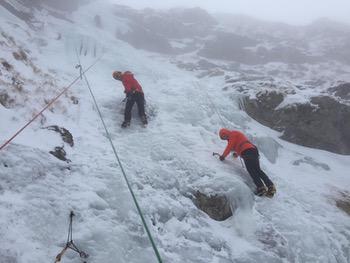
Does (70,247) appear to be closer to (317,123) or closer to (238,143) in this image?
(238,143)

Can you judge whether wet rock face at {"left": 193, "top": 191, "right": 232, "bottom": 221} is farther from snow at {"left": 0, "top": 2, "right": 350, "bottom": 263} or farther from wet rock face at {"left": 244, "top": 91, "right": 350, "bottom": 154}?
wet rock face at {"left": 244, "top": 91, "right": 350, "bottom": 154}

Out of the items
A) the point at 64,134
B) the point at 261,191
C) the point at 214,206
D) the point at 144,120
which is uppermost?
the point at 64,134

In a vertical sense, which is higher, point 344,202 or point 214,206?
point 214,206

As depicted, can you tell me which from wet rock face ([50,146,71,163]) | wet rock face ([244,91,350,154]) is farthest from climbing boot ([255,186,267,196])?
wet rock face ([244,91,350,154])

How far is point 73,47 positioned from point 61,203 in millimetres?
14341

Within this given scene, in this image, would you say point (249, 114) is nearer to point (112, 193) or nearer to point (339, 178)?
point (339, 178)

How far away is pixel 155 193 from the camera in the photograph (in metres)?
6.64

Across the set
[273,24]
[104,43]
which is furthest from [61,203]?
[273,24]

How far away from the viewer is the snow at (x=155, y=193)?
195 inches

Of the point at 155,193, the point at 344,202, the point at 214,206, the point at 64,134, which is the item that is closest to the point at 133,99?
the point at 64,134

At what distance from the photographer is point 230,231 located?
250 inches

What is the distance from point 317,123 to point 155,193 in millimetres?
7513

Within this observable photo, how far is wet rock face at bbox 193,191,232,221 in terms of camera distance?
264 inches

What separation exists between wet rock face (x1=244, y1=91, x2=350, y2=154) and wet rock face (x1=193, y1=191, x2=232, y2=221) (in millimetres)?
5978
